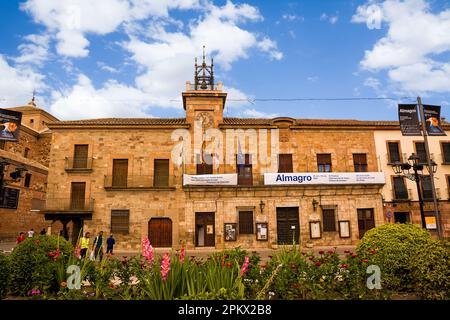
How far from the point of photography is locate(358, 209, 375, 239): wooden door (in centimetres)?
2273

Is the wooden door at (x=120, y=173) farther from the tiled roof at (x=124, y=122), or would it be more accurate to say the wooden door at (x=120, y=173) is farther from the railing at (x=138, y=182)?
the tiled roof at (x=124, y=122)

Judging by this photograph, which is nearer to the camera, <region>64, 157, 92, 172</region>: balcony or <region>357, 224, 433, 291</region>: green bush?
<region>357, 224, 433, 291</region>: green bush

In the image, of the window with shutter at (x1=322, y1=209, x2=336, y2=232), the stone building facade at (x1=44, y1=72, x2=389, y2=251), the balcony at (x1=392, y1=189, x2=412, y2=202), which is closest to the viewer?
the stone building facade at (x1=44, y1=72, x2=389, y2=251)

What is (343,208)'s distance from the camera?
22.7 metres

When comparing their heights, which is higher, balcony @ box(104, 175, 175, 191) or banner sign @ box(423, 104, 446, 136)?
banner sign @ box(423, 104, 446, 136)

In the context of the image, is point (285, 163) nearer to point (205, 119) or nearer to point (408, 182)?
point (205, 119)

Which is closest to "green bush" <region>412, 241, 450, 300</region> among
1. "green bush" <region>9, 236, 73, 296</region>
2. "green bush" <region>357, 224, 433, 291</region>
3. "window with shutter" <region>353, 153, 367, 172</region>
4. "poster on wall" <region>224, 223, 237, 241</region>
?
"green bush" <region>357, 224, 433, 291</region>

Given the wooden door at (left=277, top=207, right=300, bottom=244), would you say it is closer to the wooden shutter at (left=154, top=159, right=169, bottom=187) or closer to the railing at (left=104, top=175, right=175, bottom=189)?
the railing at (left=104, top=175, right=175, bottom=189)

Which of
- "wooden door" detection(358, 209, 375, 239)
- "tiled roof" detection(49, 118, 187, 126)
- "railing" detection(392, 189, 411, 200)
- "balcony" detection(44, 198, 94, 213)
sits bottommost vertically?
"wooden door" detection(358, 209, 375, 239)

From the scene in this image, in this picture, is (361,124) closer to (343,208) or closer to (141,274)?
(343,208)

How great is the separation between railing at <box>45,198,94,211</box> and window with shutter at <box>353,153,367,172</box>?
19979 millimetres

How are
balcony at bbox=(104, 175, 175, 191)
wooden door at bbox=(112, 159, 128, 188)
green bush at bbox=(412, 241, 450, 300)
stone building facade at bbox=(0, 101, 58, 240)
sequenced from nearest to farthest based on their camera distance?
green bush at bbox=(412, 241, 450, 300), balcony at bbox=(104, 175, 175, 191), wooden door at bbox=(112, 159, 128, 188), stone building facade at bbox=(0, 101, 58, 240)

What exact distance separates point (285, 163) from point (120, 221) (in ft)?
42.3
